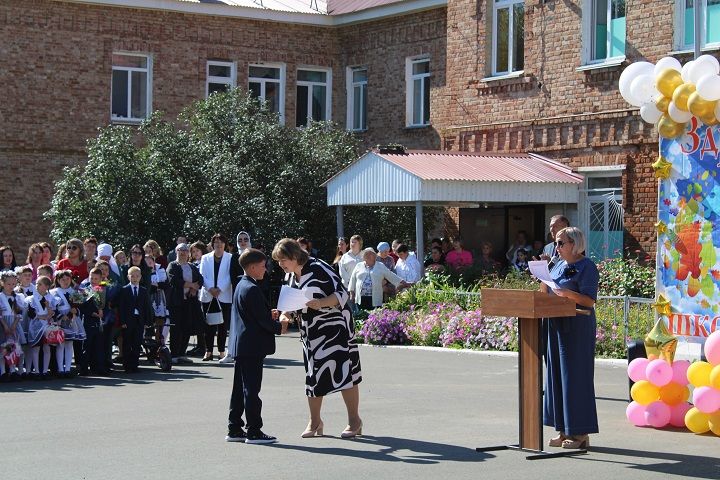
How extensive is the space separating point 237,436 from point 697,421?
163 inches

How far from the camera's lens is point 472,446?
11.1 meters

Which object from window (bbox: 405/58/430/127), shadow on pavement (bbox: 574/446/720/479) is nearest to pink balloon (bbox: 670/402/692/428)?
shadow on pavement (bbox: 574/446/720/479)

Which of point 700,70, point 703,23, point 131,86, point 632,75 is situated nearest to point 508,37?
point 703,23

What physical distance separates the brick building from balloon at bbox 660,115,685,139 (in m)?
11.7

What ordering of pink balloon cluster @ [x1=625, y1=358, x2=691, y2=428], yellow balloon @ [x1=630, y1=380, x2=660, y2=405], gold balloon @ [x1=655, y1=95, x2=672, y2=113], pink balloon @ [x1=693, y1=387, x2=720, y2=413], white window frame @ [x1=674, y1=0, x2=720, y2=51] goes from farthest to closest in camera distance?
Answer: white window frame @ [x1=674, y1=0, x2=720, y2=51] → gold balloon @ [x1=655, y1=95, x2=672, y2=113] → yellow balloon @ [x1=630, y1=380, x2=660, y2=405] → pink balloon cluster @ [x1=625, y1=358, x2=691, y2=428] → pink balloon @ [x1=693, y1=387, x2=720, y2=413]

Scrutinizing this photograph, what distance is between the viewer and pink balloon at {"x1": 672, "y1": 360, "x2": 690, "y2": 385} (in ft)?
39.4

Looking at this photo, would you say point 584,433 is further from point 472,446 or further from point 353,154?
point 353,154

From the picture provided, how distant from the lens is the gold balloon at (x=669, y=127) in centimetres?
1231

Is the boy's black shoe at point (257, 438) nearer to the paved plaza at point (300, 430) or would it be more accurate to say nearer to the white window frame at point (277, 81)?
the paved plaza at point (300, 430)

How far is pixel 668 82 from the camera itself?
12484mm

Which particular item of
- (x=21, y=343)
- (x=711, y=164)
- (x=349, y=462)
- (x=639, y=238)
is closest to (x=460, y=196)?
(x=639, y=238)

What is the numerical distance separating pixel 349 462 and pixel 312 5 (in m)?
26.3

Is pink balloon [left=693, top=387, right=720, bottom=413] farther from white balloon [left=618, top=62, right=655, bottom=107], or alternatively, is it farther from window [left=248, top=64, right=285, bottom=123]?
window [left=248, top=64, right=285, bottom=123]

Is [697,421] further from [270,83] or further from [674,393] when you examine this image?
[270,83]
